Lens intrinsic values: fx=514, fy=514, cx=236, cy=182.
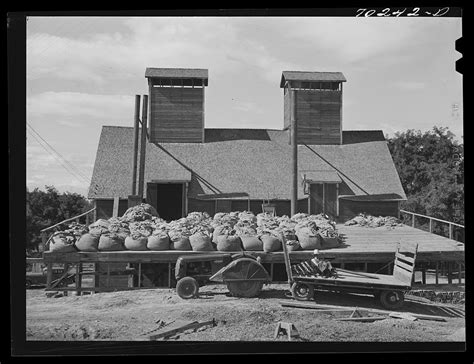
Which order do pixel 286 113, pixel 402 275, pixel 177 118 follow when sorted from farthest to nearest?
pixel 177 118 → pixel 286 113 → pixel 402 275

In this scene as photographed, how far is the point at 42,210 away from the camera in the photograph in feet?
26.8

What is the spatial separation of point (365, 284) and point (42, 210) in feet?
17.2

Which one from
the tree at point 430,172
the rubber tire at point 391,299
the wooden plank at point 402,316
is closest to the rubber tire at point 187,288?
the rubber tire at point 391,299

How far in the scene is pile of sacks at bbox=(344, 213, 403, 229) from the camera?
A: 881 cm

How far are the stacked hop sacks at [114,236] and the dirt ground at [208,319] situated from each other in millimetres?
798

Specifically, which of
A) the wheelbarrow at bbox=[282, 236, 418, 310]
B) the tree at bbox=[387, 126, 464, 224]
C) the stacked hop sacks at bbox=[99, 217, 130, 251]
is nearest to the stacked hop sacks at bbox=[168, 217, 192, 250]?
the stacked hop sacks at bbox=[99, 217, 130, 251]

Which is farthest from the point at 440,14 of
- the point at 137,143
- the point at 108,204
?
the point at 108,204

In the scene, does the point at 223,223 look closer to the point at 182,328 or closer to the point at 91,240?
the point at 182,328

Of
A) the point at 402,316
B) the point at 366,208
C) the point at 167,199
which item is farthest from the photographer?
the point at 366,208

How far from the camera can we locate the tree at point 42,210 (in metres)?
7.98

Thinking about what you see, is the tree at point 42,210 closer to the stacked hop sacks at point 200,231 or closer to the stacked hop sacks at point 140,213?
the stacked hop sacks at point 140,213

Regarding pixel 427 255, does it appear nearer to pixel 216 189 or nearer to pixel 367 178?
pixel 367 178

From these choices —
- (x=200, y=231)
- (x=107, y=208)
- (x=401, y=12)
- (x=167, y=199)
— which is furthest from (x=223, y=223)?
(x=401, y=12)

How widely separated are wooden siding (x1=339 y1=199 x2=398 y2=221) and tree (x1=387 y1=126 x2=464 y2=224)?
294mm
